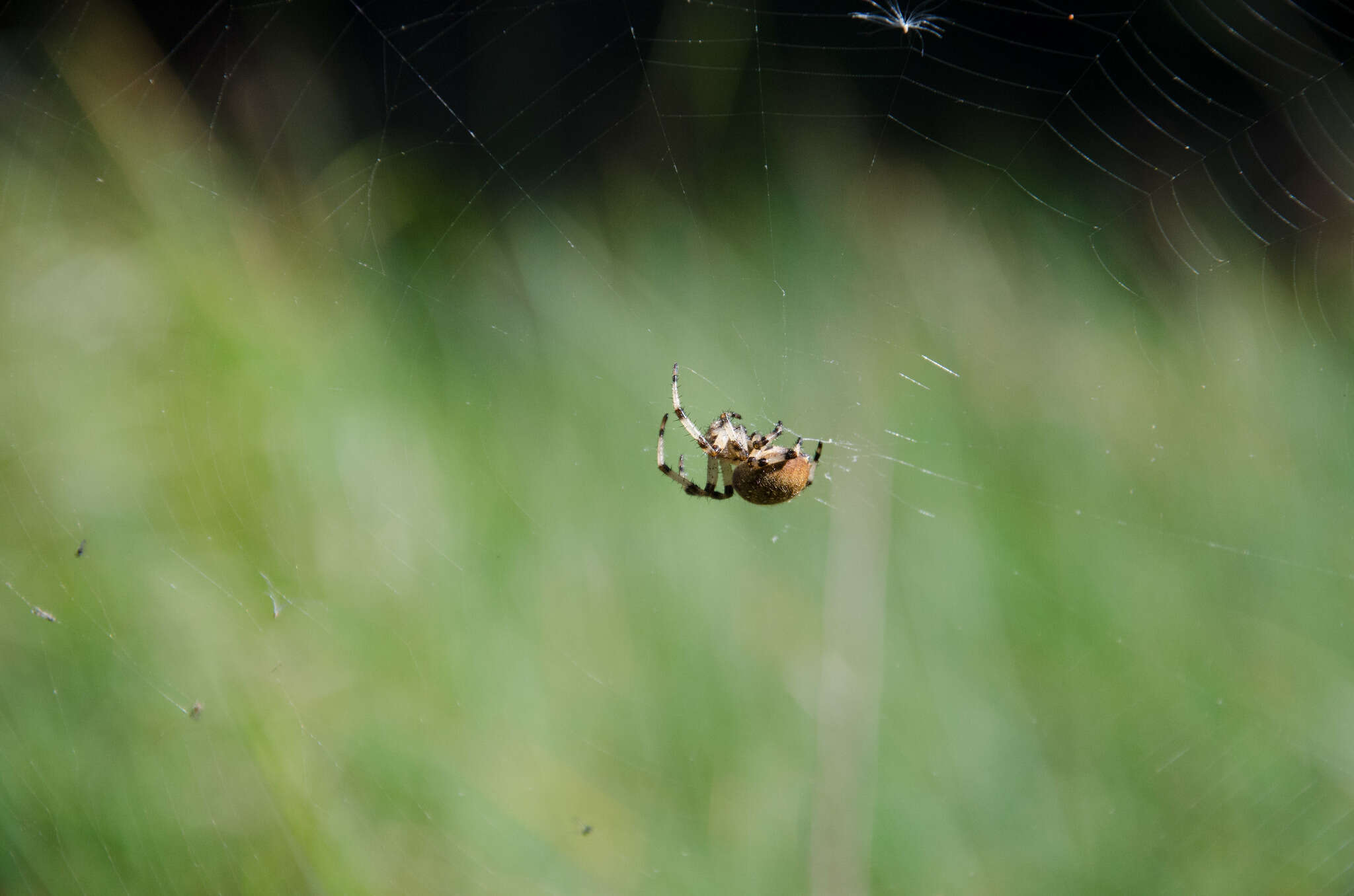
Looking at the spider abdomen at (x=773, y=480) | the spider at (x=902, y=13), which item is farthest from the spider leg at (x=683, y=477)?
the spider at (x=902, y=13)

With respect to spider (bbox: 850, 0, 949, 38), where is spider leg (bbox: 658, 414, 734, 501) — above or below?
below

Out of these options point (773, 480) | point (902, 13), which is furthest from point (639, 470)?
point (902, 13)

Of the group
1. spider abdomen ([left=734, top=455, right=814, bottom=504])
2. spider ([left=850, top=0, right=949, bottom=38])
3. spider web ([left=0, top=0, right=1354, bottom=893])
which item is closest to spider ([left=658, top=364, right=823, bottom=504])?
spider abdomen ([left=734, top=455, right=814, bottom=504])

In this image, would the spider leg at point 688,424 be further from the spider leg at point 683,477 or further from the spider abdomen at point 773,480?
the spider abdomen at point 773,480

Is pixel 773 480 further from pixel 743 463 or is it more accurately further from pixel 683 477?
pixel 683 477

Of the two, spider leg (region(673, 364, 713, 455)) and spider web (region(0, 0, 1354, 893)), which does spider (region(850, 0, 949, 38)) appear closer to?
spider web (region(0, 0, 1354, 893))

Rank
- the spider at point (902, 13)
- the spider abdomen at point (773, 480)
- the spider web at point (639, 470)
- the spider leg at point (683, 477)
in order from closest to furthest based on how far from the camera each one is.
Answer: the spider web at point (639, 470) < the spider abdomen at point (773, 480) < the spider leg at point (683, 477) < the spider at point (902, 13)

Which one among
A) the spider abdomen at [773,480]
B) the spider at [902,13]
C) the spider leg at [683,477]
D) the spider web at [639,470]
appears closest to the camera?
the spider web at [639,470]
